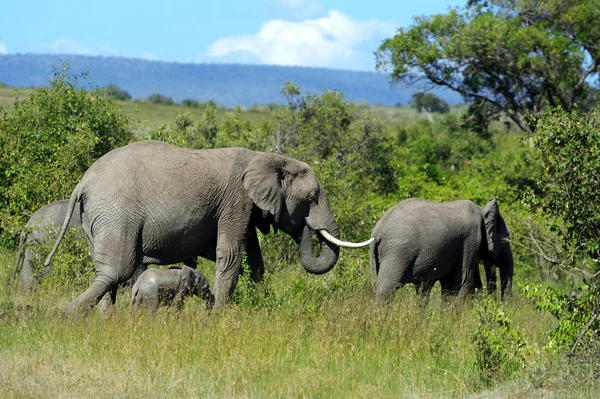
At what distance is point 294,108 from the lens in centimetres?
2614

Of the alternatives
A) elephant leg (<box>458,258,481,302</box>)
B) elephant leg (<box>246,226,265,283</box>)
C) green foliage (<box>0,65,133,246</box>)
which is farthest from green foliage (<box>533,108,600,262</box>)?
green foliage (<box>0,65,133,246</box>)

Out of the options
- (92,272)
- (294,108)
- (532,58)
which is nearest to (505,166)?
(532,58)

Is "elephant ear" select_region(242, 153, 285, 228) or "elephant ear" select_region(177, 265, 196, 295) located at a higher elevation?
"elephant ear" select_region(242, 153, 285, 228)

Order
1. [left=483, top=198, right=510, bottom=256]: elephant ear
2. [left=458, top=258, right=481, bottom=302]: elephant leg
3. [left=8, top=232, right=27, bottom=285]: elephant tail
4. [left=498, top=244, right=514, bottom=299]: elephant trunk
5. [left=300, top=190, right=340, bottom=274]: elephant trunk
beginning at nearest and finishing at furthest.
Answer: [left=300, top=190, right=340, bottom=274]: elephant trunk < [left=8, top=232, right=27, bottom=285]: elephant tail < [left=458, top=258, right=481, bottom=302]: elephant leg < [left=483, top=198, right=510, bottom=256]: elephant ear < [left=498, top=244, right=514, bottom=299]: elephant trunk

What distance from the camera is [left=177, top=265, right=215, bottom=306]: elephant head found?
34.9ft

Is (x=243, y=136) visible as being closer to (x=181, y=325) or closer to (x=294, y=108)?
(x=294, y=108)

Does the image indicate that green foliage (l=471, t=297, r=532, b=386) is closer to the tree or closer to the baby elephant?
the baby elephant

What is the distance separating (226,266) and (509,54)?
18.2 m

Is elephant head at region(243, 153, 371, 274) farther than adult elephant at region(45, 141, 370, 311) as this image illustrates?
Yes

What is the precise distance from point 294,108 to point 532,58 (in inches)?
263

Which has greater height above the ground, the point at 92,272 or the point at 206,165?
the point at 206,165

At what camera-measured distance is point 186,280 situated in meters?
10.7

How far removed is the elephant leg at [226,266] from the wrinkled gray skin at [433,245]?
2.27 metres

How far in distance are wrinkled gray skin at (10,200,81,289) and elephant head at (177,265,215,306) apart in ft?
8.59
